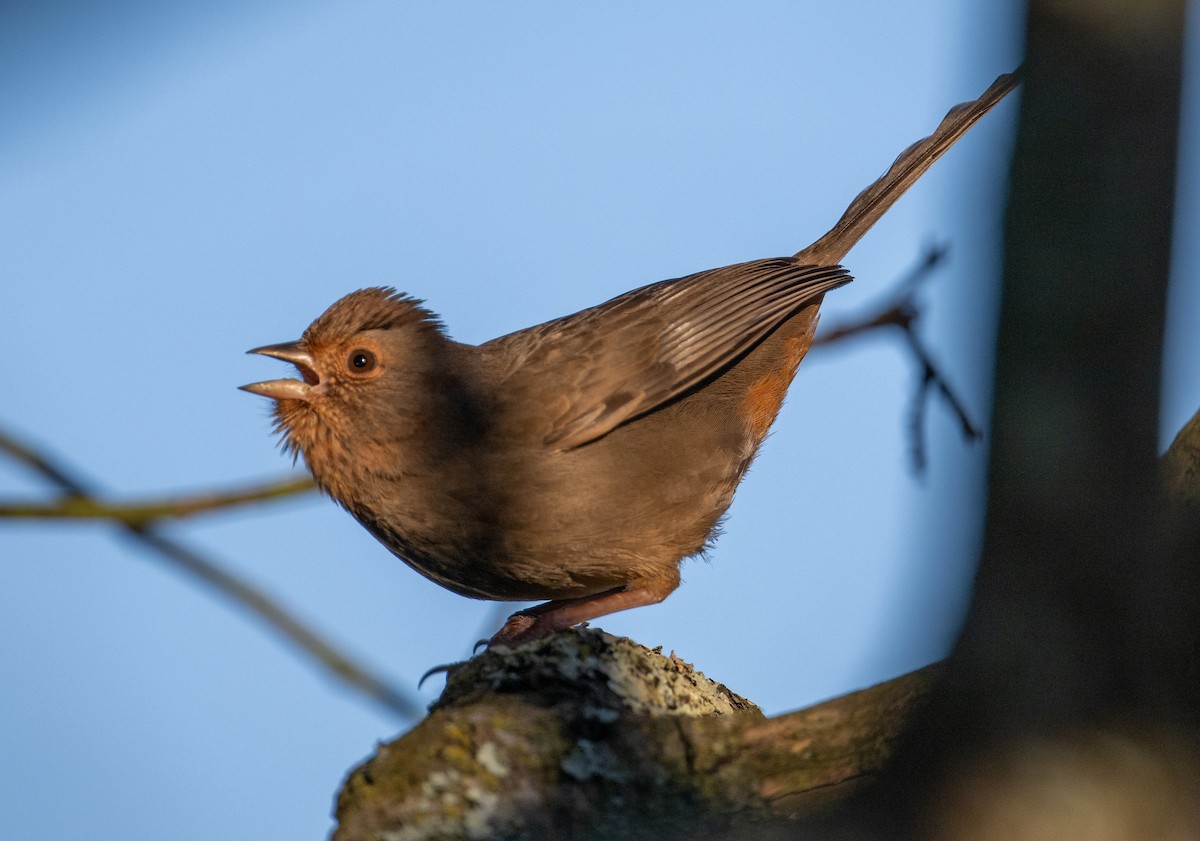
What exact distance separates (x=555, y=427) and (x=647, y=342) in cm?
73

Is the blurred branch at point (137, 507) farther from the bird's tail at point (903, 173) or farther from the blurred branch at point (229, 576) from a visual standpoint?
the bird's tail at point (903, 173)

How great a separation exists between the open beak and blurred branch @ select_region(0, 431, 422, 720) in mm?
609

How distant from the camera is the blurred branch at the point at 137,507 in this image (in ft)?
13.9

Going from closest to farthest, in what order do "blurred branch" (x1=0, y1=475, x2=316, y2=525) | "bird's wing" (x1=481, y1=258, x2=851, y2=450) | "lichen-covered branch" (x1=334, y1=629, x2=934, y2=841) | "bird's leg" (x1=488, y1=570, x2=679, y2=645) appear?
"lichen-covered branch" (x1=334, y1=629, x2=934, y2=841) < "blurred branch" (x1=0, y1=475, x2=316, y2=525) < "bird's leg" (x1=488, y1=570, x2=679, y2=645) < "bird's wing" (x1=481, y1=258, x2=851, y2=450)

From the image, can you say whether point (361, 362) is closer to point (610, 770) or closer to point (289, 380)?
point (289, 380)

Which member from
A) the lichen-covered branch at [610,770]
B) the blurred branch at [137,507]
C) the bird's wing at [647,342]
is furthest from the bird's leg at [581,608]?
the lichen-covered branch at [610,770]

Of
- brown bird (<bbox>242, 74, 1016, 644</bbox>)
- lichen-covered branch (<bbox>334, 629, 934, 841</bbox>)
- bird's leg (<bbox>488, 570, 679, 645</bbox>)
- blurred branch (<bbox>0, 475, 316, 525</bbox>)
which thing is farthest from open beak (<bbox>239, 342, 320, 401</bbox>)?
lichen-covered branch (<bbox>334, 629, 934, 841</bbox>)

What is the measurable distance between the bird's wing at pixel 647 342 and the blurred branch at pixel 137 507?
53.6 inches

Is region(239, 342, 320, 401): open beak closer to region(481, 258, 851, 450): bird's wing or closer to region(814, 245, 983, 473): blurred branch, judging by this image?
region(481, 258, 851, 450): bird's wing

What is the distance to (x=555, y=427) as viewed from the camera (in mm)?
5426

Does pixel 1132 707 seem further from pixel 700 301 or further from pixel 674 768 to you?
pixel 700 301

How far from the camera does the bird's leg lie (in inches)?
205

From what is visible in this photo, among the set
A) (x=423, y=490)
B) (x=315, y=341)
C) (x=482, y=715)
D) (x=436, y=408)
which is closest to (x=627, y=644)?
(x=482, y=715)

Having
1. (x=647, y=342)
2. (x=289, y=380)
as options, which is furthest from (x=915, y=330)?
(x=289, y=380)
